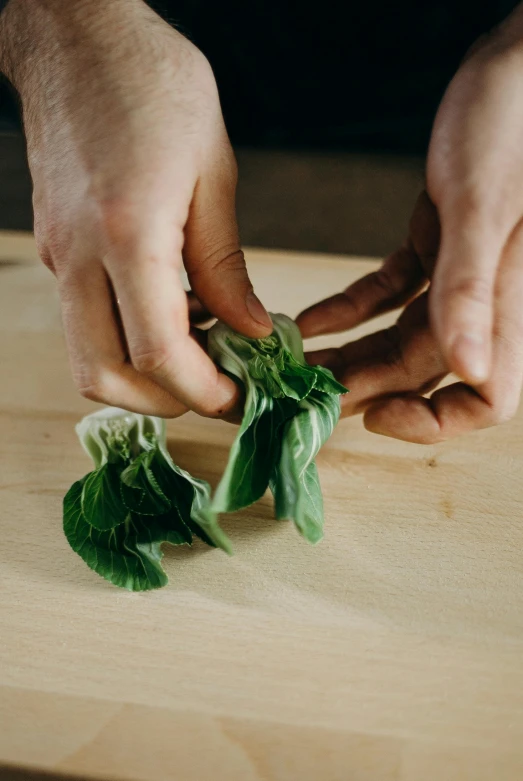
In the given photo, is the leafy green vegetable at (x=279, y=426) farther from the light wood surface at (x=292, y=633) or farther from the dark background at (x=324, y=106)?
the dark background at (x=324, y=106)

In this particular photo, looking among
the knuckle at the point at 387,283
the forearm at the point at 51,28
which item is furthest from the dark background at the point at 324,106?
the knuckle at the point at 387,283

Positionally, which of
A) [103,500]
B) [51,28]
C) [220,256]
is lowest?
[103,500]

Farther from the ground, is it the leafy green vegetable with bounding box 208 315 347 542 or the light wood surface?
the leafy green vegetable with bounding box 208 315 347 542

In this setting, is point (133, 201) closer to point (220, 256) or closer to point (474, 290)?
point (220, 256)

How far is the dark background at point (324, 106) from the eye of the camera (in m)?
2.01

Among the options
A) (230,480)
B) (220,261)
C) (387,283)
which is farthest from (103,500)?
(387,283)

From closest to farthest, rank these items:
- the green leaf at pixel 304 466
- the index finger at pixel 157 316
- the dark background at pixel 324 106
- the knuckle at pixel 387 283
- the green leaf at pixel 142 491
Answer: the index finger at pixel 157 316, the green leaf at pixel 304 466, the green leaf at pixel 142 491, the knuckle at pixel 387 283, the dark background at pixel 324 106

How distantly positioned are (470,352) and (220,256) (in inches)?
18.2

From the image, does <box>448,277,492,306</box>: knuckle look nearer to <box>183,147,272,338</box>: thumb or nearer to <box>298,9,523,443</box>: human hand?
<box>298,9,523,443</box>: human hand

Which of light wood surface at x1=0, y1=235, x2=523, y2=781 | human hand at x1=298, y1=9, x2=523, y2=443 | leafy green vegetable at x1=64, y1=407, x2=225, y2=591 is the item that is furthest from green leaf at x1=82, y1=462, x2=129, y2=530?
human hand at x1=298, y1=9, x2=523, y2=443

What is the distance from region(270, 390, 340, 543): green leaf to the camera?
45.3 inches

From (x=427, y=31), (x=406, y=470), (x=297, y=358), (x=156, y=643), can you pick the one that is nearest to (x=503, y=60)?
(x=297, y=358)

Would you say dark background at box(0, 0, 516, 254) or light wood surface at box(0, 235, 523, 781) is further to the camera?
dark background at box(0, 0, 516, 254)

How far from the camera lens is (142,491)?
1.28 meters
